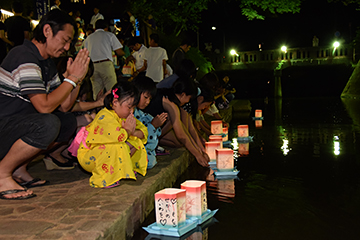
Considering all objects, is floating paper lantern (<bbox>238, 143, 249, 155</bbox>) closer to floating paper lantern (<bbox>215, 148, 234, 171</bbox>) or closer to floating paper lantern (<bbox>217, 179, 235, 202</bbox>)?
floating paper lantern (<bbox>215, 148, 234, 171</bbox>)

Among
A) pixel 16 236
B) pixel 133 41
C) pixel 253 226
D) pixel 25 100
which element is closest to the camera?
pixel 16 236

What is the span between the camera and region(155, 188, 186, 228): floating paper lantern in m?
2.53

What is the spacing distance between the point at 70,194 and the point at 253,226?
147 cm

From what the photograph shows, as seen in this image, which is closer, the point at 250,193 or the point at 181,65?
the point at 250,193

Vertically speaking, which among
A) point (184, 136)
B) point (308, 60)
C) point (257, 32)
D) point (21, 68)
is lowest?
point (184, 136)

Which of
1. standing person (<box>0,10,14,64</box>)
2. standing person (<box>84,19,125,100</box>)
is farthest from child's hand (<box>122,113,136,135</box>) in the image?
standing person (<box>0,10,14,64</box>)

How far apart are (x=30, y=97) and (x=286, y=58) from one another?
27.0 meters

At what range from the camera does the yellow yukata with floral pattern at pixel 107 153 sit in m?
3.15

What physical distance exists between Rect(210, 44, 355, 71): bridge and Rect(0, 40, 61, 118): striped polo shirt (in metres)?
26.1

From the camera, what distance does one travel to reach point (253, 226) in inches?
108

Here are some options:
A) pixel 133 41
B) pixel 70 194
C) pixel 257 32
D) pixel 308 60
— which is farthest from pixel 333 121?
pixel 257 32

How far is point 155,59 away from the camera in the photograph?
25.3 ft

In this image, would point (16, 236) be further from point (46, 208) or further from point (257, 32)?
point (257, 32)

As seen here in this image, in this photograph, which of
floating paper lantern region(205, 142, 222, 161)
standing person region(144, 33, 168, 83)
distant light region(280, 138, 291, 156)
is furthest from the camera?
standing person region(144, 33, 168, 83)
